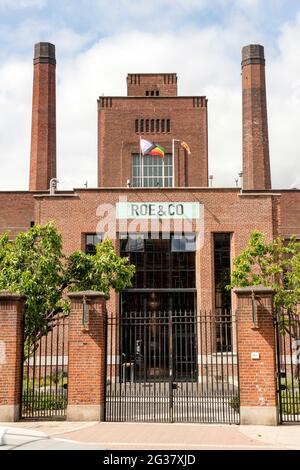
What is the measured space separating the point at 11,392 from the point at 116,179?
26.0 metres

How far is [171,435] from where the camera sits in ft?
41.9

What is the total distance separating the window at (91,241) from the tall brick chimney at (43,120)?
12.6 m

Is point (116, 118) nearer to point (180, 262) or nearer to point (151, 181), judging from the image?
point (151, 181)

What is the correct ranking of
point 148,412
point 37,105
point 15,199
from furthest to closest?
point 37,105
point 15,199
point 148,412

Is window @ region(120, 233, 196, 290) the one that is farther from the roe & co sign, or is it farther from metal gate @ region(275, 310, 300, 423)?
metal gate @ region(275, 310, 300, 423)

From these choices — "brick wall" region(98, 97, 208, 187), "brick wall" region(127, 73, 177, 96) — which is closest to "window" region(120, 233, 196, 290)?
"brick wall" region(98, 97, 208, 187)

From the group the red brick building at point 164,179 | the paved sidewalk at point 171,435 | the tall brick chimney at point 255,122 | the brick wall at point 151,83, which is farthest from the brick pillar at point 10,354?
the brick wall at point 151,83

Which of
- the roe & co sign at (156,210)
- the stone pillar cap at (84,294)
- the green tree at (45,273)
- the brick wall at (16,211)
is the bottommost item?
the stone pillar cap at (84,294)

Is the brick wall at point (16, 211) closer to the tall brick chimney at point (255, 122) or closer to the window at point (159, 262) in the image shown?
the window at point (159, 262)

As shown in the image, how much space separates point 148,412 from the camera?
16.3 m

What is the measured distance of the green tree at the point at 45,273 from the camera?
18.0 metres

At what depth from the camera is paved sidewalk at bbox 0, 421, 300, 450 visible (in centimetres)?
1158

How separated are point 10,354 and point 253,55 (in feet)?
114

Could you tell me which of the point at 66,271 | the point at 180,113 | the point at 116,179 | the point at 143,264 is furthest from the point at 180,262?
the point at 180,113
